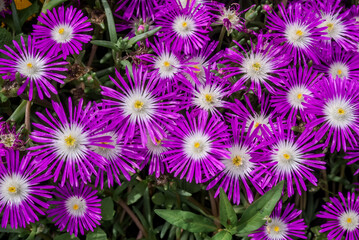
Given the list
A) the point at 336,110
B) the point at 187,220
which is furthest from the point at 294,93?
the point at 187,220

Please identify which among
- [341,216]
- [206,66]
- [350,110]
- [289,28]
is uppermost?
[289,28]

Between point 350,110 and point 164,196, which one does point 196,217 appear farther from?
point 350,110

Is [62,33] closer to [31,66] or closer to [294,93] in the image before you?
[31,66]

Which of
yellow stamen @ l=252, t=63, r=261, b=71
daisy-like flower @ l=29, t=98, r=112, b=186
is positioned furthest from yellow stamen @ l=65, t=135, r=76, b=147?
yellow stamen @ l=252, t=63, r=261, b=71

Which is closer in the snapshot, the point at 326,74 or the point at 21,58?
the point at 21,58

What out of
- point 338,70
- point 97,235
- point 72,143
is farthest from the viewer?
point 338,70

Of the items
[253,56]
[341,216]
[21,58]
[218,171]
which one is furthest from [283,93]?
[21,58]
